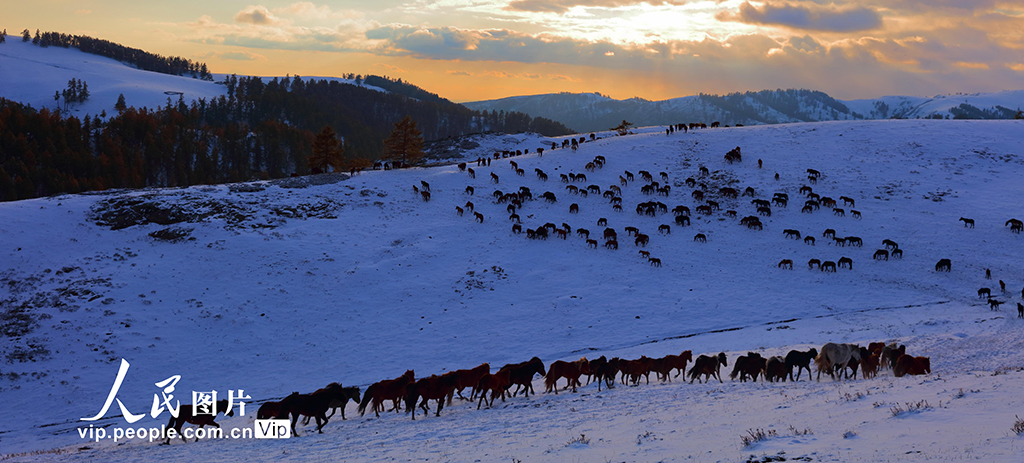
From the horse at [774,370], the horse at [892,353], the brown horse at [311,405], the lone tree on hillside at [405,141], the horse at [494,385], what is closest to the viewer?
the brown horse at [311,405]

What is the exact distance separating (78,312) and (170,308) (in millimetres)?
3858

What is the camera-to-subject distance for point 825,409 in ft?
37.9

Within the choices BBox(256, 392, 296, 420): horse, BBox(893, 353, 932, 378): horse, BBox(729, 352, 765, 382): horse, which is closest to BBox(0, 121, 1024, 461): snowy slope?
BBox(256, 392, 296, 420): horse

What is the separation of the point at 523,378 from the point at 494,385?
108cm

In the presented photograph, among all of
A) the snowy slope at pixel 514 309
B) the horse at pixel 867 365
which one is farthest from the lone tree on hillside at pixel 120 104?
the horse at pixel 867 365

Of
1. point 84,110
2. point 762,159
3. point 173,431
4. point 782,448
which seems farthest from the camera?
point 84,110

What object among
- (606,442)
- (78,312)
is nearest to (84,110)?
(78,312)

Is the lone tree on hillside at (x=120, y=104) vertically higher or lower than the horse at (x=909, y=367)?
higher

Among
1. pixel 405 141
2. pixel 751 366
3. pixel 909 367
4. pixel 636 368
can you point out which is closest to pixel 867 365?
pixel 909 367

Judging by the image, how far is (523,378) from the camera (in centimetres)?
1761

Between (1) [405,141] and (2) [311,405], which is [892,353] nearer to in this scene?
(2) [311,405]

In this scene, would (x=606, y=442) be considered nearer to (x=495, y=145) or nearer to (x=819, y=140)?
(x=819, y=140)

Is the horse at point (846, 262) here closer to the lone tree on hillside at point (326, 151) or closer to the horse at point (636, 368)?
the horse at point (636, 368)

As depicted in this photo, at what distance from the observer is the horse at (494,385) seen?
16.9m
